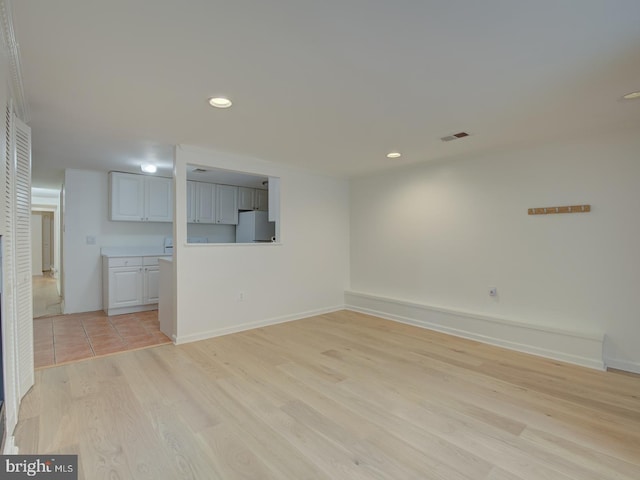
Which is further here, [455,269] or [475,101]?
[455,269]

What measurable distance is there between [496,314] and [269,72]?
11.4 ft

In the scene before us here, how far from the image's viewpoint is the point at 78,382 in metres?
2.60

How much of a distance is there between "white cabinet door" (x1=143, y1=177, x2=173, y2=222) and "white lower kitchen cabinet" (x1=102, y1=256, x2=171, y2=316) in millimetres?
745

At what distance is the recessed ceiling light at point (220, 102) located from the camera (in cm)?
235

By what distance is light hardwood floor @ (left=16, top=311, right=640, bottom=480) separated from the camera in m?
1.67

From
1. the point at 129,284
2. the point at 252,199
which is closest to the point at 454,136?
the point at 252,199

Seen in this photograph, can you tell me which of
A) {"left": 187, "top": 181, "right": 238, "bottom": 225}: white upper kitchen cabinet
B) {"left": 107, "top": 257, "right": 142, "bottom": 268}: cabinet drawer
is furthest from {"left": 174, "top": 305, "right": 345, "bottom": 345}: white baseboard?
{"left": 187, "top": 181, "right": 238, "bottom": 225}: white upper kitchen cabinet

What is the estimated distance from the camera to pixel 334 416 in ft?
6.99

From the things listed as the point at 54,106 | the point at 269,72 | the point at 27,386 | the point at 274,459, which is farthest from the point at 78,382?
the point at 269,72

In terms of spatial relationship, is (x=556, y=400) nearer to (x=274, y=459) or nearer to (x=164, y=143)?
(x=274, y=459)

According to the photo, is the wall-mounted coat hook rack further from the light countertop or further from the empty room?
the light countertop

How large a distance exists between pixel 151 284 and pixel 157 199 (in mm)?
1409

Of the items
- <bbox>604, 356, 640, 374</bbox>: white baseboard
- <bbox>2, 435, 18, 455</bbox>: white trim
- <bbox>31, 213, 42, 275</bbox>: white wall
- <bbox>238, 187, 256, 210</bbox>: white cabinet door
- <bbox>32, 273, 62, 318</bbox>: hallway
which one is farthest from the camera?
<bbox>31, 213, 42, 275</bbox>: white wall

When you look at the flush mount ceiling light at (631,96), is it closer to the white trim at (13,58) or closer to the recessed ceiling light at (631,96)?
the recessed ceiling light at (631,96)
